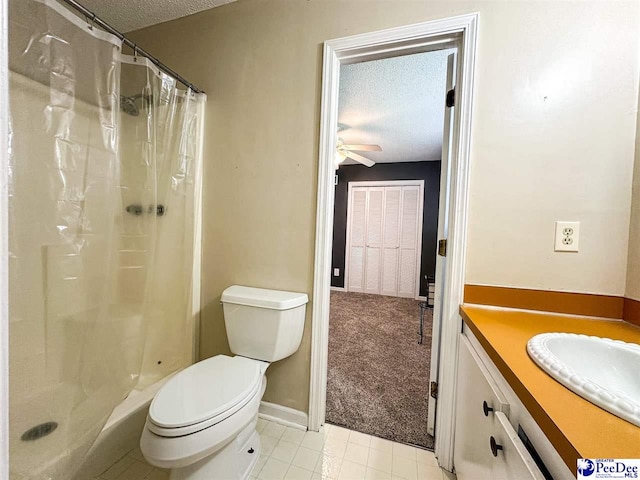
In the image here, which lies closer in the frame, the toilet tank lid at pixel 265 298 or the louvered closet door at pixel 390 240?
the toilet tank lid at pixel 265 298

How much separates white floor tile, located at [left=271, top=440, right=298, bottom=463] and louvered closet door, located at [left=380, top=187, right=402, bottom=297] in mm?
3045

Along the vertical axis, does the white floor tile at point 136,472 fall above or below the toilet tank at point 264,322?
below

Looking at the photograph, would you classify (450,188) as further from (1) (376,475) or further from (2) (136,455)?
(2) (136,455)

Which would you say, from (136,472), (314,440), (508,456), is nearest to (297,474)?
(314,440)

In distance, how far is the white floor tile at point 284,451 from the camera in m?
1.16

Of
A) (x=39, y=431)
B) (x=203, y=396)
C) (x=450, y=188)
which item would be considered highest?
(x=450, y=188)

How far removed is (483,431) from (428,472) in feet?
1.88

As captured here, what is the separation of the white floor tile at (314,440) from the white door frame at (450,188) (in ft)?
0.10

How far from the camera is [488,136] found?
104cm

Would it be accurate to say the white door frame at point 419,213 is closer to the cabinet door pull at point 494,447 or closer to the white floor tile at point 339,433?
the white floor tile at point 339,433

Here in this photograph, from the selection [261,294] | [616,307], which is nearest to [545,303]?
[616,307]

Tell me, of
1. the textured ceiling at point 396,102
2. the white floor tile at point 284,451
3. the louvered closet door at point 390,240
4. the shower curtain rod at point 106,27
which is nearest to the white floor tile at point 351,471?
the white floor tile at point 284,451

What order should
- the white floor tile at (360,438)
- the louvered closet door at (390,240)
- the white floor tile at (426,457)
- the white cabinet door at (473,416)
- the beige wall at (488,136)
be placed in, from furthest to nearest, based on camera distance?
the louvered closet door at (390,240)
the white floor tile at (360,438)
the white floor tile at (426,457)
the beige wall at (488,136)
the white cabinet door at (473,416)

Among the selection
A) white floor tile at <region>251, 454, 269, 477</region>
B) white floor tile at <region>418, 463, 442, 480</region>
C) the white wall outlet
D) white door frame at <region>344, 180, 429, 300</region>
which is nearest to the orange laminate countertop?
the white wall outlet
